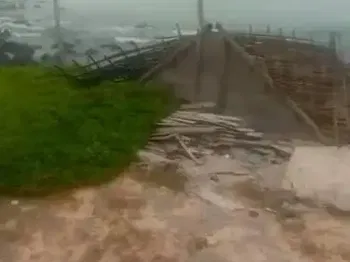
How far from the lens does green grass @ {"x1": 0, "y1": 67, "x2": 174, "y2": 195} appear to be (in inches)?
32.5

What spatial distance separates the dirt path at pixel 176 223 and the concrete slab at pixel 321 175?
0.02 metres

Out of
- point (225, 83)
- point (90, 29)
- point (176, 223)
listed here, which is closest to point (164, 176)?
point (176, 223)

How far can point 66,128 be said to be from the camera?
0.90 meters

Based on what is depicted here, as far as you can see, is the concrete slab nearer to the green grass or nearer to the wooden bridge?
the wooden bridge

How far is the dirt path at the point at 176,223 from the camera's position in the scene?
73cm

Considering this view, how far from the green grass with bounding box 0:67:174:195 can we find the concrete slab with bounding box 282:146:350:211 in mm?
221

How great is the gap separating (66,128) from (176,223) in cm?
24

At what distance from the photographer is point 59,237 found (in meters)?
0.75

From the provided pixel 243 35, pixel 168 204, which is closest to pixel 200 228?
pixel 168 204

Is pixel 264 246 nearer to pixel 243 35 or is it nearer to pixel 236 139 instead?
pixel 236 139

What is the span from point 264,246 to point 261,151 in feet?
0.62

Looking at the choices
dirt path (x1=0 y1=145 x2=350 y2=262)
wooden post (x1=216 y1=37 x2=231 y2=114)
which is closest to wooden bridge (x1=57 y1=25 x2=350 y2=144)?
wooden post (x1=216 y1=37 x2=231 y2=114)

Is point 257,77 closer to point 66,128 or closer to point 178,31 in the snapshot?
point 178,31

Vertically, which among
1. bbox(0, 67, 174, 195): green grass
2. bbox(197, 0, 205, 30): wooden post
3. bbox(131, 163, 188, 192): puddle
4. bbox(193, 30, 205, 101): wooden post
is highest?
bbox(197, 0, 205, 30): wooden post
